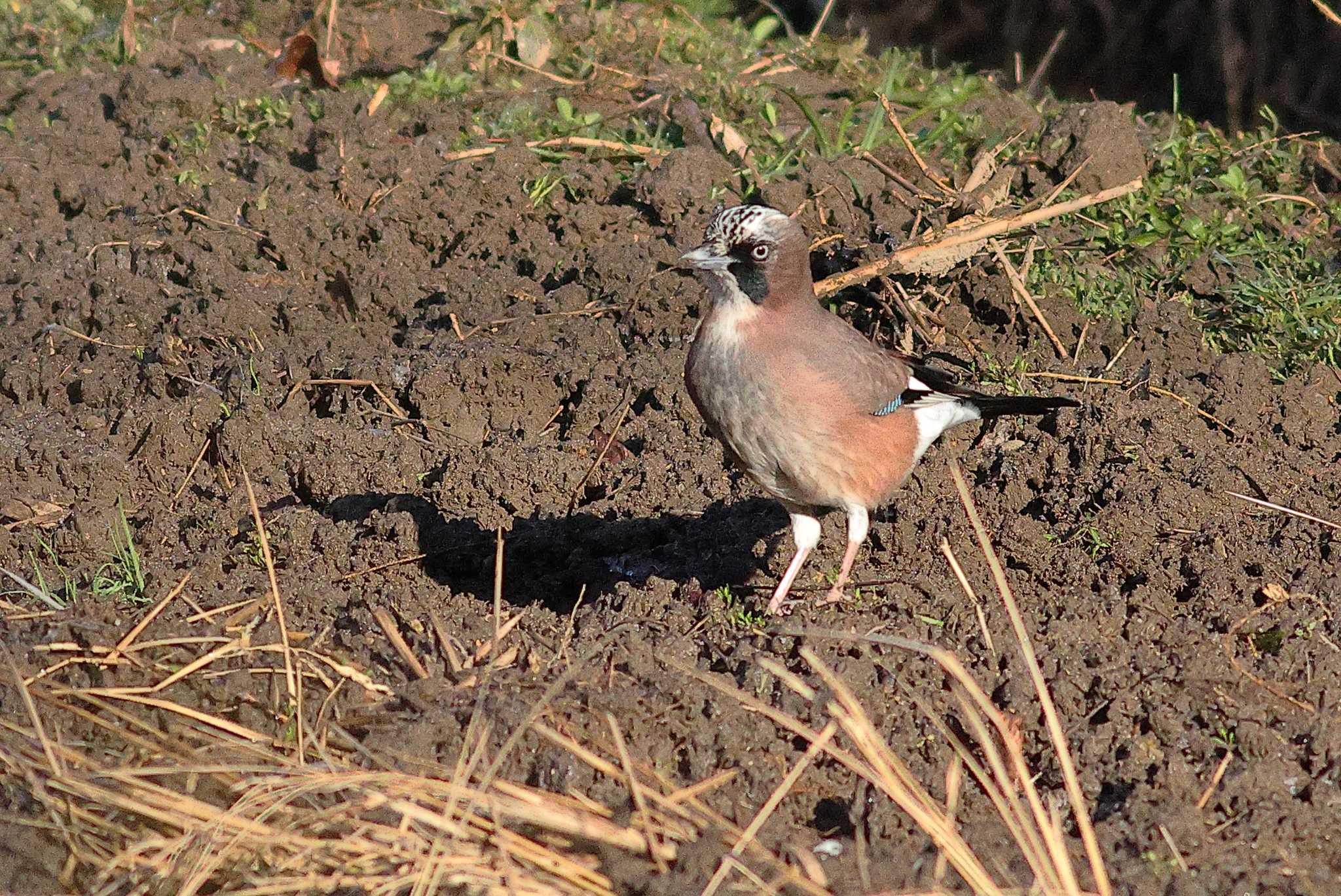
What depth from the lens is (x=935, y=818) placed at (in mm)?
3371

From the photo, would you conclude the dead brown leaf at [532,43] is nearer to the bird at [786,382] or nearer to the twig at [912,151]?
the twig at [912,151]

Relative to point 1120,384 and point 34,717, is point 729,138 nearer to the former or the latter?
point 1120,384

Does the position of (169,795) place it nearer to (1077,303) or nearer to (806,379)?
(806,379)

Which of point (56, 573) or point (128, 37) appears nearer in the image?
point (56, 573)

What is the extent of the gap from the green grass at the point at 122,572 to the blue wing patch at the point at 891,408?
243 cm

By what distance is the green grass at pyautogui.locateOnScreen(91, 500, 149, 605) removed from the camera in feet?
15.9

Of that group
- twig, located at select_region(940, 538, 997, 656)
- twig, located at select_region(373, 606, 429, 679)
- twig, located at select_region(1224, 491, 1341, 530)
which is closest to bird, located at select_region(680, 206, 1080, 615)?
twig, located at select_region(940, 538, 997, 656)

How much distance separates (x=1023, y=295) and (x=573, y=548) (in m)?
2.26

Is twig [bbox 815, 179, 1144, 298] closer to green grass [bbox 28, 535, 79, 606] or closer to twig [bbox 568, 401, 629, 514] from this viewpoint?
twig [bbox 568, 401, 629, 514]

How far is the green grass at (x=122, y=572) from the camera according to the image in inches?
191

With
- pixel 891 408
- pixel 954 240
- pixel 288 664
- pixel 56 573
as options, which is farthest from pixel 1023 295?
pixel 56 573

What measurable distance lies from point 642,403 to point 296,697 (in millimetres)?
2329

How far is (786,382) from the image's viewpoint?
4.79 metres

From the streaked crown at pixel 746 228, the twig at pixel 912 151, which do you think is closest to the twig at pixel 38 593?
the streaked crown at pixel 746 228
